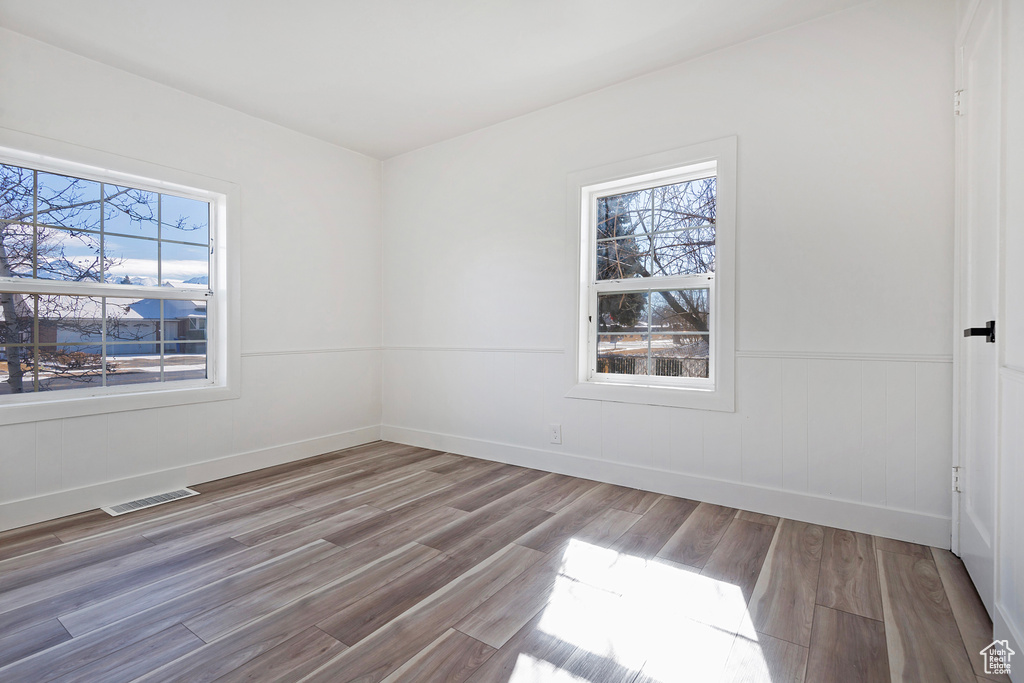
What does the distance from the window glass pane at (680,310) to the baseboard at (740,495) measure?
0.89 meters

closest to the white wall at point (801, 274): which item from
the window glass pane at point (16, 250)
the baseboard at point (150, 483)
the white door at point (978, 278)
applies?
the white door at point (978, 278)

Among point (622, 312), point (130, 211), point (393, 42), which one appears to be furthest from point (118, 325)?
point (622, 312)

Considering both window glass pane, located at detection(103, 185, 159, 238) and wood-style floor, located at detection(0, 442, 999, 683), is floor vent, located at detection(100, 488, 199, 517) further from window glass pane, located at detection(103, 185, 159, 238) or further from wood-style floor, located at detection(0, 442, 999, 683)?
window glass pane, located at detection(103, 185, 159, 238)

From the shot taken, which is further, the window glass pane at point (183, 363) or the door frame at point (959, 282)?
the window glass pane at point (183, 363)

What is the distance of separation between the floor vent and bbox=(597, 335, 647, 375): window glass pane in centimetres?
275

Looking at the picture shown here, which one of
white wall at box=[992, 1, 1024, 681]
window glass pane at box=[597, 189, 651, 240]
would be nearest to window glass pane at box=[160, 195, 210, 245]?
window glass pane at box=[597, 189, 651, 240]

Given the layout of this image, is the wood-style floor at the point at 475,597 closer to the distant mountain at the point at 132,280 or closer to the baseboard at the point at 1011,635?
the baseboard at the point at 1011,635

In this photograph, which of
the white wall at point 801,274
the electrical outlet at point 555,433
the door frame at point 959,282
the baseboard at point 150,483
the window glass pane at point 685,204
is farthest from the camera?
the electrical outlet at point 555,433

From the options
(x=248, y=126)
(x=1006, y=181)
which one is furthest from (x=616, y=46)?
(x=248, y=126)

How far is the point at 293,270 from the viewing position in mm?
3838

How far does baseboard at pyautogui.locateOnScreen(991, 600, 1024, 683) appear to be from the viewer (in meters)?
1.31

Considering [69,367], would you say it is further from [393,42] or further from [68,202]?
[393,42]

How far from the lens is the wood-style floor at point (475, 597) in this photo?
147 centimetres

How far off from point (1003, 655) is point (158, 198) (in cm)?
452
